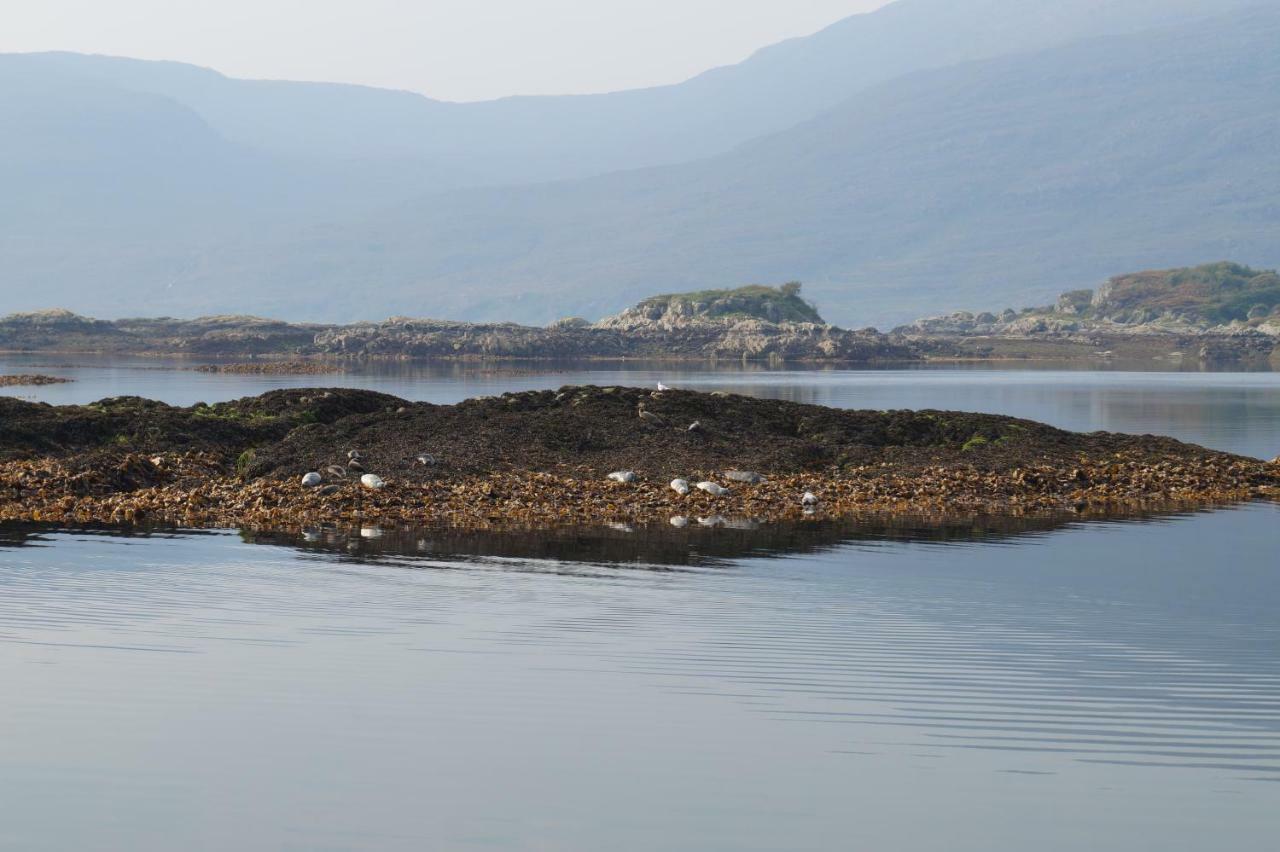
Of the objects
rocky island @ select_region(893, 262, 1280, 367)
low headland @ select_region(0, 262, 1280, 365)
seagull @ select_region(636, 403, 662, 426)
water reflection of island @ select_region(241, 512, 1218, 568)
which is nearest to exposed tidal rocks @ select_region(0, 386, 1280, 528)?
seagull @ select_region(636, 403, 662, 426)

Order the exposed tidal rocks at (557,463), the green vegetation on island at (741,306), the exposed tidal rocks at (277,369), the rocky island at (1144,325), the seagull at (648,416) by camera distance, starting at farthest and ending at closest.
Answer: the green vegetation on island at (741,306) → the rocky island at (1144,325) → the exposed tidal rocks at (277,369) → the seagull at (648,416) → the exposed tidal rocks at (557,463)

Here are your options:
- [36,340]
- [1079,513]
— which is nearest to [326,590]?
[1079,513]

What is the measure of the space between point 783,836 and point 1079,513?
17492 mm

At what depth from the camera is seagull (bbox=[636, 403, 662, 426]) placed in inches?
1237

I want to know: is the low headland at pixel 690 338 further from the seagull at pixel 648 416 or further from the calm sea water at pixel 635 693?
the calm sea water at pixel 635 693

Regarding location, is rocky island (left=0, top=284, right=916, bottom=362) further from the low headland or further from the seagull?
the seagull

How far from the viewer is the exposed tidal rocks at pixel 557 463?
80.1 ft

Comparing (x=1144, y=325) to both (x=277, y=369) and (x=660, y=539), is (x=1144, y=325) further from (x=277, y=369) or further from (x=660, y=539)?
(x=660, y=539)

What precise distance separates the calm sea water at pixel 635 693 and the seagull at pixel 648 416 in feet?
32.8

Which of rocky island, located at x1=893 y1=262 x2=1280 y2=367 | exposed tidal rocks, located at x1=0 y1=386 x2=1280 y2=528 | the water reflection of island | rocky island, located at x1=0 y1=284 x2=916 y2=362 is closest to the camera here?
the water reflection of island

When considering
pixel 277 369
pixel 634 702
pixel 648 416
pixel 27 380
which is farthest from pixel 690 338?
pixel 634 702

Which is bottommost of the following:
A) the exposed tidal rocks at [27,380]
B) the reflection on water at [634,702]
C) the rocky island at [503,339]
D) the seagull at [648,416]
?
the reflection on water at [634,702]

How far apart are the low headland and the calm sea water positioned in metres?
89.1

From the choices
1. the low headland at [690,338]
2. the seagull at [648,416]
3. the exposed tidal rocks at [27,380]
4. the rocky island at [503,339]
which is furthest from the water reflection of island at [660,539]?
the rocky island at [503,339]
